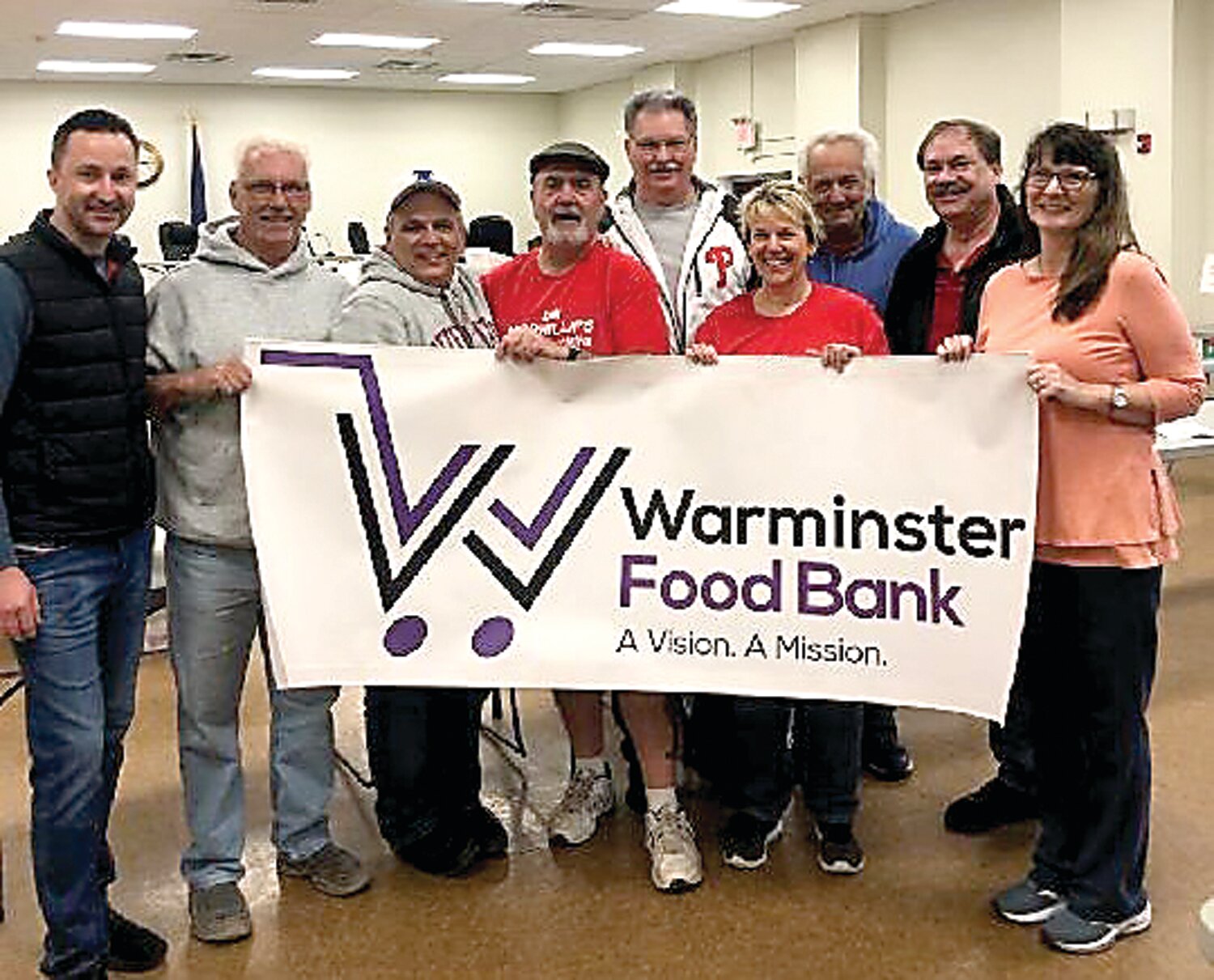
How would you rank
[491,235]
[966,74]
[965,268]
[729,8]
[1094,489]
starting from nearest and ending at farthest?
[1094,489], [965,268], [491,235], [966,74], [729,8]

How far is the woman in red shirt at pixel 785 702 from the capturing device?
270 centimetres

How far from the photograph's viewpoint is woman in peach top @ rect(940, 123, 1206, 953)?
2344 mm

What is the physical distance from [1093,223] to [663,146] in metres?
1.00

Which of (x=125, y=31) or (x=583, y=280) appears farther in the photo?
(x=125, y=31)

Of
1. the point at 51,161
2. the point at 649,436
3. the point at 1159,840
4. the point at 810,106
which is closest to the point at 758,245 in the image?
the point at 649,436

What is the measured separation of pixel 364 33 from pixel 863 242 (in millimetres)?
9717

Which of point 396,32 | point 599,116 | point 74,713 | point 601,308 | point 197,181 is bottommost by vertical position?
point 74,713

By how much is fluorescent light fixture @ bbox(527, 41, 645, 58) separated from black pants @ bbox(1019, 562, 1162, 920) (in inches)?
438

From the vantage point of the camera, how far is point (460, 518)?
2672 millimetres

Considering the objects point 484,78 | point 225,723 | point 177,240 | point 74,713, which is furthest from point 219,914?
point 484,78

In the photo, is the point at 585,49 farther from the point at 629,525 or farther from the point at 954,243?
the point at 629,525

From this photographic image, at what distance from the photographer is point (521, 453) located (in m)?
2.66

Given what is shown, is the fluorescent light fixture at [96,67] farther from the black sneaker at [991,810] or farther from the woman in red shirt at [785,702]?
the black sneaker at [991,810]

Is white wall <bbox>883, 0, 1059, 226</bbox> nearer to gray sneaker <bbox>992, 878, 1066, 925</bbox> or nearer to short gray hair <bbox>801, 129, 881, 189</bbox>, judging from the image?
short gray hair <bbox>801, 129, 881, 189</bbox>
